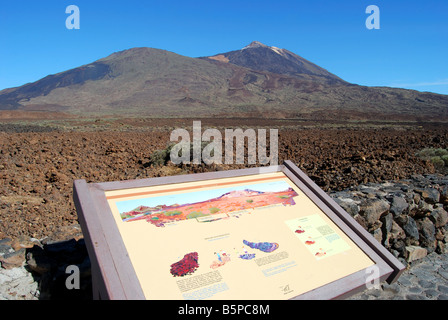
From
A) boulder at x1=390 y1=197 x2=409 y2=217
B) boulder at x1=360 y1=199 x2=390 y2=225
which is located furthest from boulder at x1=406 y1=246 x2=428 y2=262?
boulder at x1=360 y1=199 x2=390 y2=225

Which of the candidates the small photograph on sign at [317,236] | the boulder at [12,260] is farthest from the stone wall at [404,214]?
the boulder at [12,260]

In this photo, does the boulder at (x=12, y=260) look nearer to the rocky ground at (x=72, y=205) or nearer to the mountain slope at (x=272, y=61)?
the rocky ground at (x=72, y=205)

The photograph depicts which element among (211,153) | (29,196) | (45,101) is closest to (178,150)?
(211,153)

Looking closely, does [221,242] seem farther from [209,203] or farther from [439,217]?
[439,217]

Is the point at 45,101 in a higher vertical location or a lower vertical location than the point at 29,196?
higher
